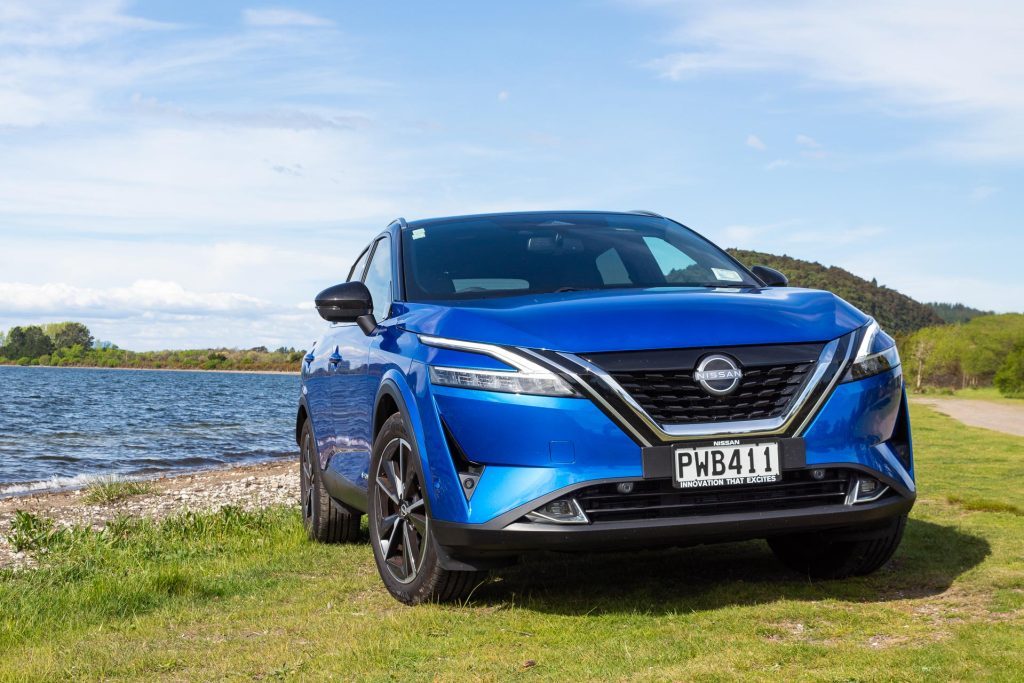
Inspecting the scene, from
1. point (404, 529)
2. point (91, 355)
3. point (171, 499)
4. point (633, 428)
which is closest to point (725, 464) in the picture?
point (633, 428)

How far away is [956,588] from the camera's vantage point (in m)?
4.58

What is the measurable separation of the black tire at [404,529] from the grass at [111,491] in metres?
13.4

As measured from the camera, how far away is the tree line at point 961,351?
106 metres

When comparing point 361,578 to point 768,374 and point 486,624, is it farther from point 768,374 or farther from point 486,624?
point 768,374

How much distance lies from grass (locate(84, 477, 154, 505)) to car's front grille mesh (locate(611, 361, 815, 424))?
48.9 ft

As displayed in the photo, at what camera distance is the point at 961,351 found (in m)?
112

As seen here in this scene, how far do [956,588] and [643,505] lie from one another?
160 centimetres

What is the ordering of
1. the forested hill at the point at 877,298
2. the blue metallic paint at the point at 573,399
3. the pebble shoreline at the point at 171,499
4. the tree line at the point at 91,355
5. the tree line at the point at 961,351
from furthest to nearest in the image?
the tree line at the point at 91,355 → the forested hill at the point at 877,298 → the tree line at the point at 961,351 → the pebble shoreline at the point at 171,499 → the blue metallic paint at the point at 573,399

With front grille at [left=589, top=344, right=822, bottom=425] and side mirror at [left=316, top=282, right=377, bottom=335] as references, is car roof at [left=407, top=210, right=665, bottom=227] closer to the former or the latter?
side mirror at [left=316, top=282, right=377, bottom=335]

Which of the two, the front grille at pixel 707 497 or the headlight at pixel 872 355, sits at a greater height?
the headlight at pixel 872 355

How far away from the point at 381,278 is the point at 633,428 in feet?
8.16

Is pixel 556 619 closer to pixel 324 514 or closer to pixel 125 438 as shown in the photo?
pixel 324 514

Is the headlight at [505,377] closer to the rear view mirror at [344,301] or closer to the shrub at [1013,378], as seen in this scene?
the rear view mirror at [344,301]

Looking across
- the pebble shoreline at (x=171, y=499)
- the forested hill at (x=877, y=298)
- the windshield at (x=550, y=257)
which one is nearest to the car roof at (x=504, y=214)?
the windshield at (x=550, y=257)
